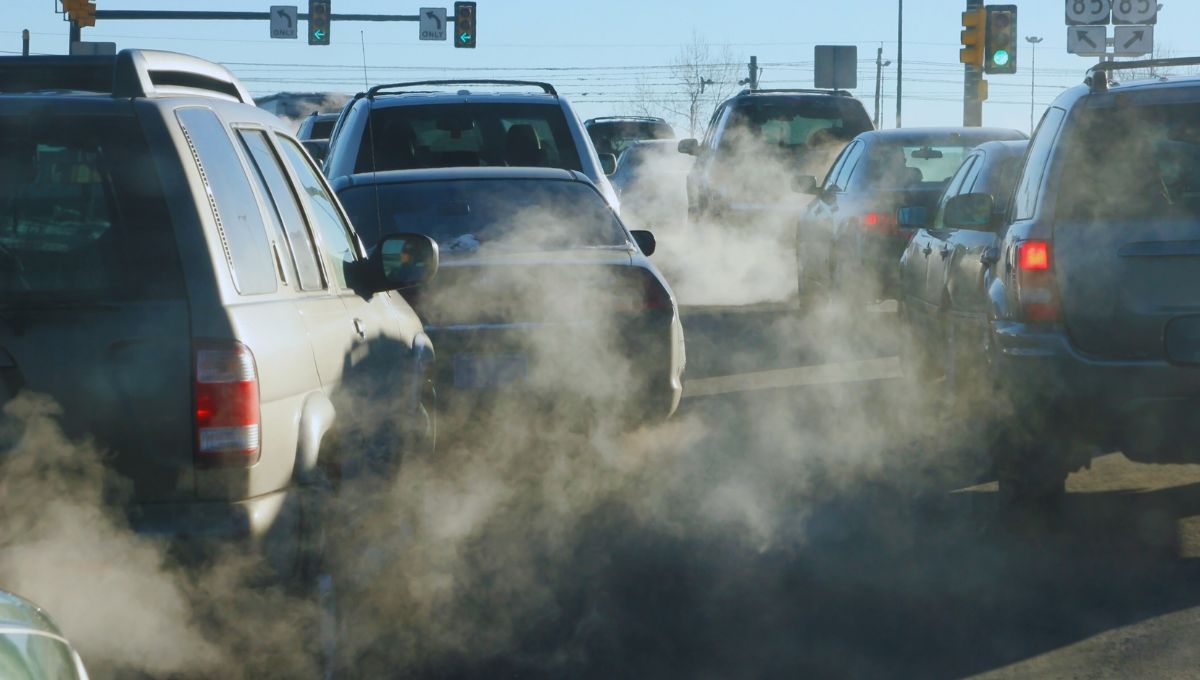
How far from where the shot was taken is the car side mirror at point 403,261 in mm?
5777

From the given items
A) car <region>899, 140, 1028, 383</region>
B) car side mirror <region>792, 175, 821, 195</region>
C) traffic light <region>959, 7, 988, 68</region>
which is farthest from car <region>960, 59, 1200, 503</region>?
traffic light <region>959, 7, 988, 68</region>

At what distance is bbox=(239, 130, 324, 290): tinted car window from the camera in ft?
16.3

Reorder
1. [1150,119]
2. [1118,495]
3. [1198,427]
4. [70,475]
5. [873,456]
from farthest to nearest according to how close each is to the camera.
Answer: [873,456] → [1118,495] → [1150,119] → [1198,427] → [70,475]

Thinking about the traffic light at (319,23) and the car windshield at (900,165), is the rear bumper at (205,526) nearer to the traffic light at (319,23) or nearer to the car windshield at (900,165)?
the car windshield at (900,165)

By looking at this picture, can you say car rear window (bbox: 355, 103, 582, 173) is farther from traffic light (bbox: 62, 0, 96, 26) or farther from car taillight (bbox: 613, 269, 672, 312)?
traffic light (bbox: 62, 0, 96, 26)

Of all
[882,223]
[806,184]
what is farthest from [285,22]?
[882,223]

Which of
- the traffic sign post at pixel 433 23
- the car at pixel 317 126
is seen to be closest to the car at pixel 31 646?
the car at pixel 317 126

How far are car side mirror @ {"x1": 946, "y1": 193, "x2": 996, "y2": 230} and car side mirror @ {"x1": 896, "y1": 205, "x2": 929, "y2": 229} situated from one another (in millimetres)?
2073

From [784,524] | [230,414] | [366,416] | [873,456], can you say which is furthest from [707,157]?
[230,414]

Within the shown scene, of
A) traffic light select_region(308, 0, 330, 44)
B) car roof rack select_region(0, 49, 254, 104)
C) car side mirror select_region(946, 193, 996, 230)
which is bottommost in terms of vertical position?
car side mirror select_region(946, 193, 996, 230)

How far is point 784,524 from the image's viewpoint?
7059 millimetres

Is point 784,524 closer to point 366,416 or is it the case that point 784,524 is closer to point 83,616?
point 366,416

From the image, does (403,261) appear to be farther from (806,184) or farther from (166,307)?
(806,184)

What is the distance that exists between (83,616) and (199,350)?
24.7 inches
